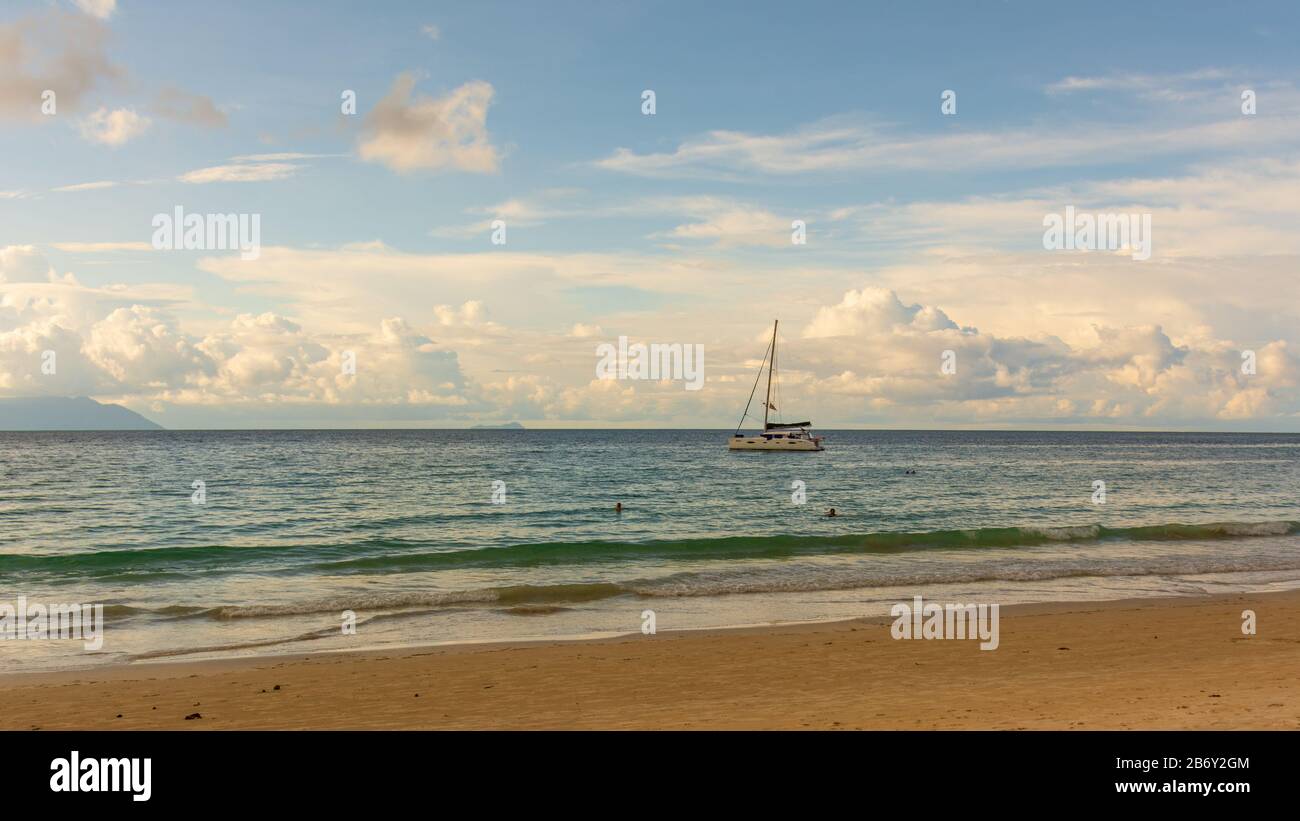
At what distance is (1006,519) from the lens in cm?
4044

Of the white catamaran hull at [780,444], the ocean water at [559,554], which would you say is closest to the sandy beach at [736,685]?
the ocean water at [559,554]

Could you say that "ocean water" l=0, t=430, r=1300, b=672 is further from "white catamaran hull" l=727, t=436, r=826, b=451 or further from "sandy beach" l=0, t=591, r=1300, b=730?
"white catamaran hull" l=727, t=436, r=826, b=451

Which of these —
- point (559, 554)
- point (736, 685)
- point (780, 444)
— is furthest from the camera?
point (780, 444)

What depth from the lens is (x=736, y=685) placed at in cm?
1252

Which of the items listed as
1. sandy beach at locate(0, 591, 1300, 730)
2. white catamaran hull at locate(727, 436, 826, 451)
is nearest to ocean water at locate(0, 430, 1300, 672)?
sandy beach at locate(0, 591, 1300, 730)

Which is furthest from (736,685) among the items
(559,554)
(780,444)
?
(780,444)

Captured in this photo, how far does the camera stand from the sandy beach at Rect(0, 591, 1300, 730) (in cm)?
1036

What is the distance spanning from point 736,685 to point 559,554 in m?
17.2

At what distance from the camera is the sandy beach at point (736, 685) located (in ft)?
34.0

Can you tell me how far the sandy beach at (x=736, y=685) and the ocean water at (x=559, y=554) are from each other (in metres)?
2.25

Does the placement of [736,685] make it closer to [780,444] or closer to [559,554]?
[559,554]

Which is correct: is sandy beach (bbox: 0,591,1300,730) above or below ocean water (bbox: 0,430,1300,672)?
above

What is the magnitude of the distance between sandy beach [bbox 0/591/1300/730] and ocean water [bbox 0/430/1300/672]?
2.25m
